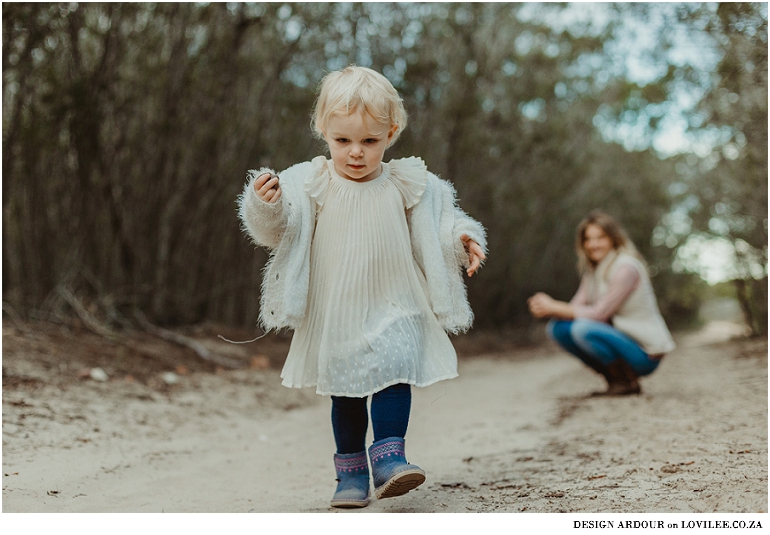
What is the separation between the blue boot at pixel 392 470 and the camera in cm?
212

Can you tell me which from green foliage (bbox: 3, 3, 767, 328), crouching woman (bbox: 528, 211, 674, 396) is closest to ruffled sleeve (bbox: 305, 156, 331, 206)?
crouching woman (bbox: 528, 211, 674, 396)

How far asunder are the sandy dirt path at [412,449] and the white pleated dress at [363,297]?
1.50 ft

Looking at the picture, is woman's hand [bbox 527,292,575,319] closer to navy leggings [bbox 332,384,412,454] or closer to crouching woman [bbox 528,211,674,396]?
crouching woman [bbox 528,211,674,396]

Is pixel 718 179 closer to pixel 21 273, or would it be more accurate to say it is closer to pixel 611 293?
pixel 611 293

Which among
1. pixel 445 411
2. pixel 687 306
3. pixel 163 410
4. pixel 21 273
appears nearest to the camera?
pixel 163 410

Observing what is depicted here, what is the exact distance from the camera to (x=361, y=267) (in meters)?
2.37

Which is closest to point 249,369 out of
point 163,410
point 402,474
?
point 163,410

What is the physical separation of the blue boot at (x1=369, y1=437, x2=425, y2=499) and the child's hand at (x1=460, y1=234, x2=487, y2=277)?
59 centimetres

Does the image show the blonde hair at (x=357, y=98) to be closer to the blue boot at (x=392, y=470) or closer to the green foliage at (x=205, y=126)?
the blue boot at (x=392, y=470)

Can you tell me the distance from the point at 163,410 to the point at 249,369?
1720mm

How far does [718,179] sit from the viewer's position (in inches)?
408

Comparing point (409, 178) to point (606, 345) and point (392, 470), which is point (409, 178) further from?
point (606, 345)

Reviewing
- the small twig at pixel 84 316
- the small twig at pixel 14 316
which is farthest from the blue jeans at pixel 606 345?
the small twig at pixel 14 316

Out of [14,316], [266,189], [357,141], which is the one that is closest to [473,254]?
[357,141]
